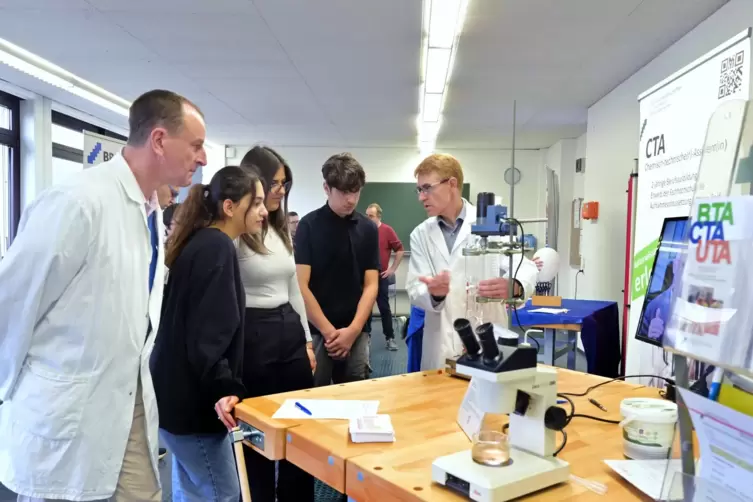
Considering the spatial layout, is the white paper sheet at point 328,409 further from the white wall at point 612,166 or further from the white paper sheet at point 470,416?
the white wall at point 612,166

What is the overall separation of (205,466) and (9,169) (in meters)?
5.56

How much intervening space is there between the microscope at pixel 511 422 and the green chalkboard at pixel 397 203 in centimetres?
735

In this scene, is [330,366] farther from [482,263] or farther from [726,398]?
[726,398]

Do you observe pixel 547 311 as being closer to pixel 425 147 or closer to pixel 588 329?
pixel 588 329

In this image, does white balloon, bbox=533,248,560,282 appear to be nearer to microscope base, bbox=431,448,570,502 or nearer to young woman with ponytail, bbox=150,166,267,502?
young woman with ponytail, bbox=150,166,267,502

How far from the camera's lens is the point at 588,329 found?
11.5 ft

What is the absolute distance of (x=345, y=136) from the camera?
761cm

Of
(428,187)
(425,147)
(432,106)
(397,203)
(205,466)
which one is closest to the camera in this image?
(205,466)

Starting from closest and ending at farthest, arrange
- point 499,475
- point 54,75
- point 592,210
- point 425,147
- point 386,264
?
1. point 499,475
2. point 54,75
3. point 592,210
4. point 386,264
5. point 425,147

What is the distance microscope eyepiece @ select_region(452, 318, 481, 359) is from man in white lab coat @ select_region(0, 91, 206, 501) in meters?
0.77

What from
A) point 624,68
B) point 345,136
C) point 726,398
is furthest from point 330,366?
point 345,136

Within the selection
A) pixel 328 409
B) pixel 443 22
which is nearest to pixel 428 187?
pixel 328 409

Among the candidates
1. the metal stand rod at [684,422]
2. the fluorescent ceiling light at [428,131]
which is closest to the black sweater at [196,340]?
the metal stand rod at [684,422]

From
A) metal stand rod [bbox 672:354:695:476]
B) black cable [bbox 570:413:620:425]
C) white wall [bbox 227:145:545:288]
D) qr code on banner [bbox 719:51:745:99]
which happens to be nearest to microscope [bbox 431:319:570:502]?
metal stand rod [bbox 672:354:695:476]
